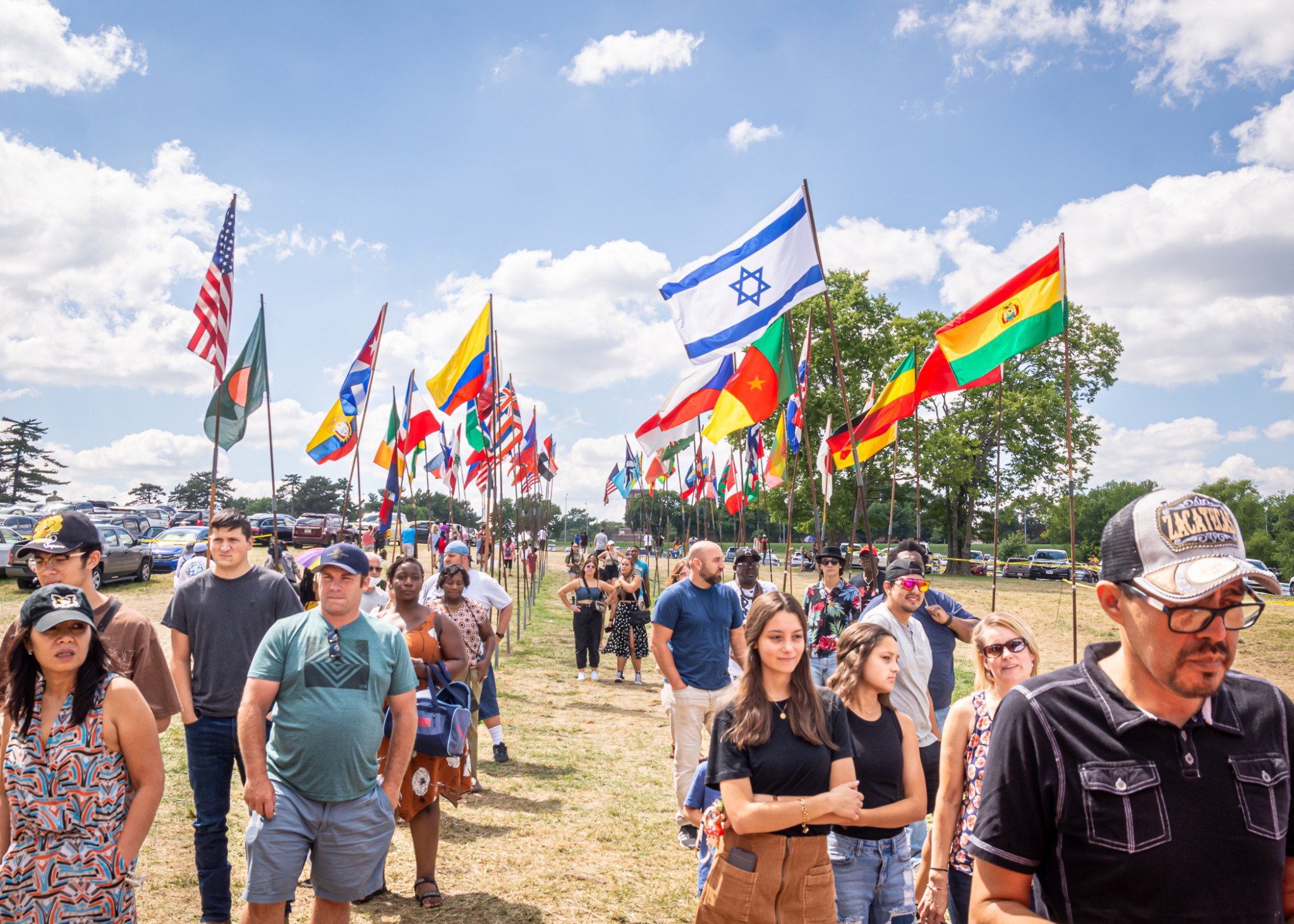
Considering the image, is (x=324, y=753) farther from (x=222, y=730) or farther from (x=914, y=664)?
(x=914, y=664)

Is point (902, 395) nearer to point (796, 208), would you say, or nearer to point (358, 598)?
point (796, 208)

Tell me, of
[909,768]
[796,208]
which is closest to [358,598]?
[909,768]

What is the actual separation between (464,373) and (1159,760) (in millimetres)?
13793

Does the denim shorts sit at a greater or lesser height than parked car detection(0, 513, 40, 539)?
lesser

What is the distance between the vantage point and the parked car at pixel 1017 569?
46750 mm

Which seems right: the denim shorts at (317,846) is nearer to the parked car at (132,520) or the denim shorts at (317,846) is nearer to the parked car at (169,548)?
the parked car at (169,548)

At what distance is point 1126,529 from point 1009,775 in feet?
1.84

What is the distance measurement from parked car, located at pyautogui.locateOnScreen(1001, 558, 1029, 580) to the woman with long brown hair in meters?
46.8

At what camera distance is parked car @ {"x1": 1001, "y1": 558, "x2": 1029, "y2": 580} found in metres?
46.8

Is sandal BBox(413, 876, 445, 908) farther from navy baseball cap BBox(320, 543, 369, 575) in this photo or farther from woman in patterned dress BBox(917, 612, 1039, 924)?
woman in patterned dress BBox(917, 612, 1039, 924)

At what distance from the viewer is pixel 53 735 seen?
3158 mm

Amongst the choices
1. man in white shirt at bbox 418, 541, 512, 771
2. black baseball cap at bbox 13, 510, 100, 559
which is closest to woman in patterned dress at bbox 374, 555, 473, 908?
man in white shirt at bbox 418, 541, 512, 771

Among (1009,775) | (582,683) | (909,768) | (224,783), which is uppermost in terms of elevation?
(1009,775)

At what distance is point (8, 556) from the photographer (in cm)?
2188
